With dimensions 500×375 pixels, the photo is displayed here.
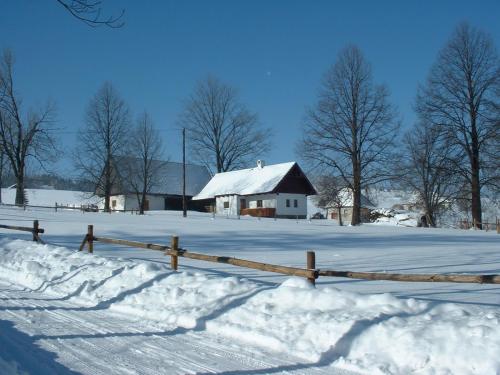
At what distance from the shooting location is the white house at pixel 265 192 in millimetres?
55688

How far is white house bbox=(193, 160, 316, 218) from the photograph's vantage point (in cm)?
5569

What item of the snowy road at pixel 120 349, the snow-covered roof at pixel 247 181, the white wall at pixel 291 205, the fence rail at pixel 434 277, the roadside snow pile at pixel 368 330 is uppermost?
the snow-covered roof at pixel 247 181

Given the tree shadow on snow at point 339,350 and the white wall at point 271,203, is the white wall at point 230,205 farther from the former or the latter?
the tree shadow on snow at point 339,350

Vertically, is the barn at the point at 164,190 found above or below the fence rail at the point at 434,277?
above

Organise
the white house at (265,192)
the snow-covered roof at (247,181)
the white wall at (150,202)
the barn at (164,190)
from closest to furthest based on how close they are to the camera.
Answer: the white house at (265,192) → the snow-covered roof at (247,181) → the barn at (164,190) → the white wall at (150,202)

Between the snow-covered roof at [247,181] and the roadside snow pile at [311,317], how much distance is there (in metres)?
45.0

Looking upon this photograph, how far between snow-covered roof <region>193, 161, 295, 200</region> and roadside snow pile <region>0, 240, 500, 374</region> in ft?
148

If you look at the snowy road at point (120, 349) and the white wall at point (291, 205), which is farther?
the white wall at point (291, 205)

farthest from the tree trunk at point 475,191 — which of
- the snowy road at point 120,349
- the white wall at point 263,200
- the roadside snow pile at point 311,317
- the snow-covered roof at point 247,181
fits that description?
the snowy road at point 120,349

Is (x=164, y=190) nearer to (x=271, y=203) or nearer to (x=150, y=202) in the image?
(x=150, y=202)

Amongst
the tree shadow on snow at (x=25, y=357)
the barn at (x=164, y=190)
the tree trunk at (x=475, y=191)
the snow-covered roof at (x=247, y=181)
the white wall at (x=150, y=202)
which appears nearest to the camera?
the tree shadow on snow at (x=25, y=357)

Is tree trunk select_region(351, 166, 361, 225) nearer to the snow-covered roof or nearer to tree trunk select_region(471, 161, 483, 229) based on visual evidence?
tree trunk select_region(471, 161, 483, 229)

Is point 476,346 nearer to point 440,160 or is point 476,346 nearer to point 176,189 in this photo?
point 440,160

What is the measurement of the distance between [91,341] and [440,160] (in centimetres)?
3617
